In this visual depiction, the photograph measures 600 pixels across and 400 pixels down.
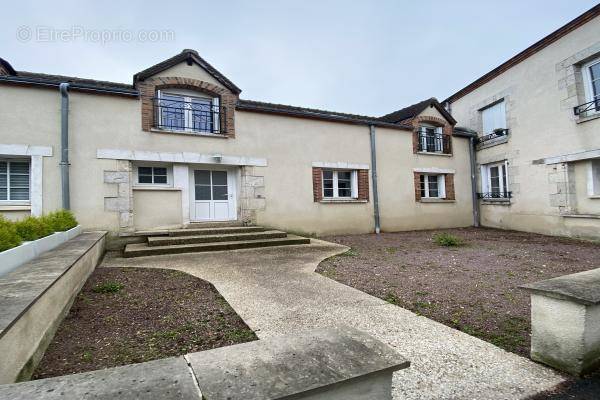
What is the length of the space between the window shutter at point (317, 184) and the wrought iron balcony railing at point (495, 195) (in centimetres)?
679

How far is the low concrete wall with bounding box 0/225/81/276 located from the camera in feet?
8.37

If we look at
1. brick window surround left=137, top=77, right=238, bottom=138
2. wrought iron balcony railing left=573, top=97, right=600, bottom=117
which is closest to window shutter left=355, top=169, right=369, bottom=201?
brick window surround left=137, top=77, right=238, bottom=138

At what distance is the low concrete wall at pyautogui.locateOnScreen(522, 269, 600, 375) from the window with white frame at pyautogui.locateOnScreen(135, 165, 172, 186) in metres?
7.45

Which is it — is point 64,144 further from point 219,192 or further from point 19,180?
point 219,192

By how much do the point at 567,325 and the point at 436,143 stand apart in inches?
417

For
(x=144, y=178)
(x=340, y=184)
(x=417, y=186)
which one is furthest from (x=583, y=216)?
(x=144, y=178)

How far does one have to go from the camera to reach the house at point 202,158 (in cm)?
621

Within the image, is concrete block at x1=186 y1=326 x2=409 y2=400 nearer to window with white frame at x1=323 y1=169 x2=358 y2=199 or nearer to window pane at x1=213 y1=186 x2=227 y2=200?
window pane at x1=213 y1=186 x2=227 y2=200

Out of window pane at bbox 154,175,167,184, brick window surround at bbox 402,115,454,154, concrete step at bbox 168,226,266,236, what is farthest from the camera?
brick window surround at bbox 402,115,454,154

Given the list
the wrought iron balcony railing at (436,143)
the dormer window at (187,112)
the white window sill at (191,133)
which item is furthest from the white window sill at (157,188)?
the wrought iron balcony railing at (436,143)

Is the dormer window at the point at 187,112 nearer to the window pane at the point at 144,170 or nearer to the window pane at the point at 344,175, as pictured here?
the window pane at the point at 144,170

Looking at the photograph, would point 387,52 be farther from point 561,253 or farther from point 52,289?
point 52,289

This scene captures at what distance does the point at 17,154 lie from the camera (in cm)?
595

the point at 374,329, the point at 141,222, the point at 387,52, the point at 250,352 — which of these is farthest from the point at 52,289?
the point at 387,52
